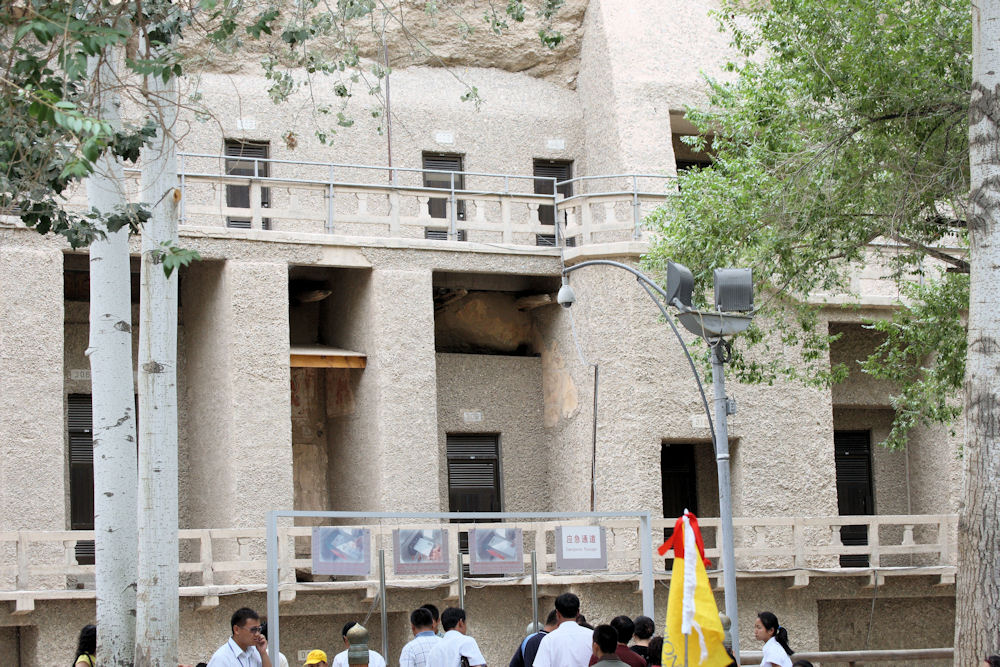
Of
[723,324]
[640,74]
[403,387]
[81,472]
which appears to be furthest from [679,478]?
[723,324]

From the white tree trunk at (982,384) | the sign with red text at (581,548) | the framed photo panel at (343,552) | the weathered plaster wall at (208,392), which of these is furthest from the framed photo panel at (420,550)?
the weathered plaster wall at (208,392)

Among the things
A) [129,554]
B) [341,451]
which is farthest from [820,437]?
[129,554]

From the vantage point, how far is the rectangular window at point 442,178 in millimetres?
24328

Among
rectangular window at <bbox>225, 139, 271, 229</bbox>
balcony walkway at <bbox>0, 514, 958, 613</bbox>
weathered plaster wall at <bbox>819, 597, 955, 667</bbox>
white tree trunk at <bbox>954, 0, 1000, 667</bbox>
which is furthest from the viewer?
weathered plaster wall at <bbox>819, 597, 955, 667</bbox>

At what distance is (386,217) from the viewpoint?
2153cm

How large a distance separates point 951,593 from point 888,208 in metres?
8.64

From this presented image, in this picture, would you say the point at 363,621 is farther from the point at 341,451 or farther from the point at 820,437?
the point at 820,437

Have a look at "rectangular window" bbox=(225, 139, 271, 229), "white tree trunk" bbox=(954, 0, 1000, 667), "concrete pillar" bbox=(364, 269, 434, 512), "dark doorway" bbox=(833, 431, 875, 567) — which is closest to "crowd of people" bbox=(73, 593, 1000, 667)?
"white tree trunk" bbox=(954, 0, 1000, 667)

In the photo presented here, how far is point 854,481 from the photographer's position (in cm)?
2631

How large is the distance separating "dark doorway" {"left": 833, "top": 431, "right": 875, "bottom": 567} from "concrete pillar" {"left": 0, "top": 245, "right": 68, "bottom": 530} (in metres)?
14.6

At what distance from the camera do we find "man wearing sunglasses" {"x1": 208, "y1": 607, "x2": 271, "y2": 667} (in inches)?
389

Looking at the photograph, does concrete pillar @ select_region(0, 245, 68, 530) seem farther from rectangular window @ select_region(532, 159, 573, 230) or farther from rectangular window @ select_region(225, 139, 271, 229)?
rectangular window @ select_region(532, 159, 573, 230)

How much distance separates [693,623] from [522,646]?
92.5 inches

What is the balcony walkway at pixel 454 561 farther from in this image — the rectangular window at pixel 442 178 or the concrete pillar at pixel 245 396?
the rectangular window at pixel 442 178
